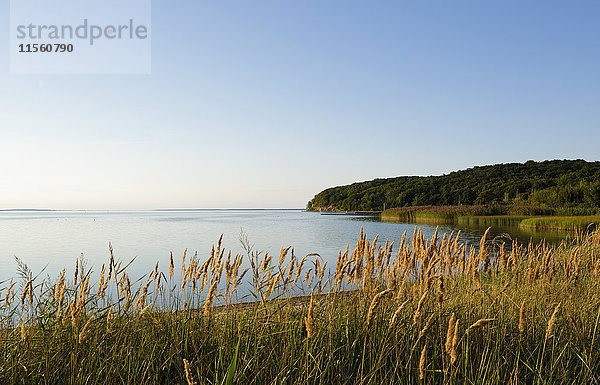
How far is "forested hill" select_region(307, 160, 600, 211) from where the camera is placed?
140 ft

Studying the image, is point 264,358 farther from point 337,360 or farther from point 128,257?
point 128,257

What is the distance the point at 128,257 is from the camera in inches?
616

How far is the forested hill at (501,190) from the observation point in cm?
4281

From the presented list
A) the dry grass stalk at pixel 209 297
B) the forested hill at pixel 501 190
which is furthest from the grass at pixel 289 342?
the forested hill at pixel 501 190

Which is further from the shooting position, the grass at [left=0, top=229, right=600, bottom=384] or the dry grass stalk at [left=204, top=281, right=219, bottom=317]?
the dry grass stalk at [left=204, top=281, right=219, bottom=317]

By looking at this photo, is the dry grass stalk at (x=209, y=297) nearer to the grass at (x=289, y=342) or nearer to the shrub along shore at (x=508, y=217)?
the grass at (x=289, y=342)

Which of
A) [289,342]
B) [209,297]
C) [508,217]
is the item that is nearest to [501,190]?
[508,217]

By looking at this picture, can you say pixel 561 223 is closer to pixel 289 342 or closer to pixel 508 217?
pixel 508 217

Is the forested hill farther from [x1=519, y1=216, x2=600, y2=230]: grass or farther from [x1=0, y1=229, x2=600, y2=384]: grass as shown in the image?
[x1=0, y1=229, x2=600, y2=384]: grass

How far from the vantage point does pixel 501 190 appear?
68188 millimetres

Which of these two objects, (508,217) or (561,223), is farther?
(508,217)

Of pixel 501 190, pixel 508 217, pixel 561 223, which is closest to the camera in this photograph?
pixel 561 223

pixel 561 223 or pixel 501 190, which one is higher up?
pixel 501 190

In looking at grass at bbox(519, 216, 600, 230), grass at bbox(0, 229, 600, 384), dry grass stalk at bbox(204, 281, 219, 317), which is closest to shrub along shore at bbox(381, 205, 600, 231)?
grass at bbox(519, 216, 600, 230)
